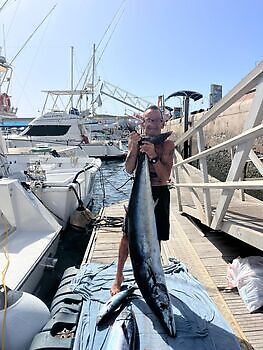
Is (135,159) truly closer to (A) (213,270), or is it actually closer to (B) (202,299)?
(B) (202,299)

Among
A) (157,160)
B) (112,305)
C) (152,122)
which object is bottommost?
(112,305)

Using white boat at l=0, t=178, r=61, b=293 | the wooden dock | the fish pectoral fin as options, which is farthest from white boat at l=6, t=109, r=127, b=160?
the fish pectoral fin

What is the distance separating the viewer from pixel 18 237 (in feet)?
14.0

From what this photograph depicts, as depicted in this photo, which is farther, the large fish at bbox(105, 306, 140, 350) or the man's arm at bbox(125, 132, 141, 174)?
the man's arm at bbox(125, 132, 141, 174)

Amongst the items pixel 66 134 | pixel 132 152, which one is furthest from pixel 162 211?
pixel 66 134

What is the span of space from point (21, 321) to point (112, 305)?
63 cm

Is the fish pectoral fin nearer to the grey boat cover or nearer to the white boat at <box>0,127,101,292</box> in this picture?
the grey boat cover

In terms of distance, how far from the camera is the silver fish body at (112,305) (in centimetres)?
234

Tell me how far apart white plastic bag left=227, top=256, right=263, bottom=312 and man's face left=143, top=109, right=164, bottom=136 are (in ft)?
4.52

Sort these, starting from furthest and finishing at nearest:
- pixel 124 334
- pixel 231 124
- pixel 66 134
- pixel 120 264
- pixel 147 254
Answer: pixel 66 134
pixel 231 124
pixel 120 264
pixel 147 254
pixel 124 334

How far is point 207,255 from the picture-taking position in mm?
3738

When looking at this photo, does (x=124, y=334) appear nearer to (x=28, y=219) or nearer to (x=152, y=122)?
(x=152, y=122)

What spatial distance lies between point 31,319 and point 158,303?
917mm

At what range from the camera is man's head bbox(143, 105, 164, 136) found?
2490 mm
